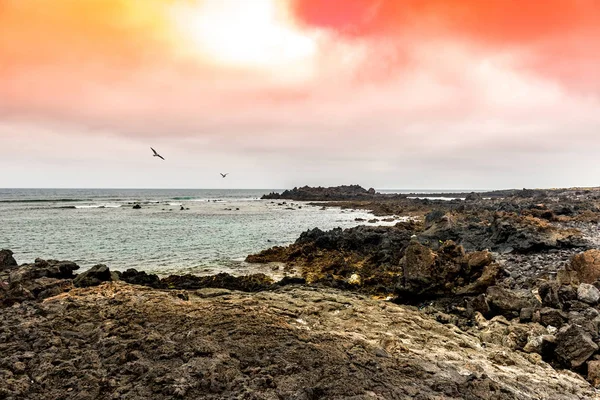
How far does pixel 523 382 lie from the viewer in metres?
6.27

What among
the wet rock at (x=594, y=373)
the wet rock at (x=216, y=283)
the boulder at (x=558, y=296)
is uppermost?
the boulder at (x=558, y=296)

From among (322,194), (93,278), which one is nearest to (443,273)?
(93,278)

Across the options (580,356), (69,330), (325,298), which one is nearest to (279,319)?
(325,298)

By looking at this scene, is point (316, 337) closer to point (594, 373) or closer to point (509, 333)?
point (509, 333)

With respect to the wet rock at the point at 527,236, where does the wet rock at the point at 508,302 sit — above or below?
below

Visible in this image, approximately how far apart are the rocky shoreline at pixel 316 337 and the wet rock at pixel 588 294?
0.15 feet

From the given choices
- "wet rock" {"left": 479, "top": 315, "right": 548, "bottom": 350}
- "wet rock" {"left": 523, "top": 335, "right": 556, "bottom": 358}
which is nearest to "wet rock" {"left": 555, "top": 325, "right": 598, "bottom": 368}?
"wet rock" {"left": 523, "top": 335, "right": 556, "bottom": 358}

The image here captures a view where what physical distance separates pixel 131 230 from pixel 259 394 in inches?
1461

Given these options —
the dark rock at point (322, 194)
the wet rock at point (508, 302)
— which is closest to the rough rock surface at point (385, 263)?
the wet rock at point (508, 302)

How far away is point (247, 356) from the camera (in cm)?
667

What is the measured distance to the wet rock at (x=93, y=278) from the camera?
12.1 metres

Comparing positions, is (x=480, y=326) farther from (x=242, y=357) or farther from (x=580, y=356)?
(x=242, y=357)

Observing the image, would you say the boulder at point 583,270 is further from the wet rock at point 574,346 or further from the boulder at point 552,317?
the wet rock at point 574,346

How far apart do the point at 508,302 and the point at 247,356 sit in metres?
7.56
